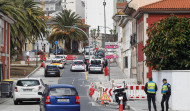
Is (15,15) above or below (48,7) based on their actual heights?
below

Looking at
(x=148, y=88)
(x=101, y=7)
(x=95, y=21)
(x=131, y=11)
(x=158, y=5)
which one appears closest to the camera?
(x=148, y=88)

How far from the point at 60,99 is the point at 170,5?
2316cm

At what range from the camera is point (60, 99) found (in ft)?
61.4

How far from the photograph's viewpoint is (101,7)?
111m

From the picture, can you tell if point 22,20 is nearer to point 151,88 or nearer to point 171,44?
point 171,44

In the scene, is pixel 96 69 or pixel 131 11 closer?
pixel 131 11

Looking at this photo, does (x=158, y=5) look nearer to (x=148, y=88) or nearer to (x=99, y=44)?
(x=148, y=88)

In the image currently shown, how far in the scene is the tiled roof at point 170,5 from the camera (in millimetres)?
38781

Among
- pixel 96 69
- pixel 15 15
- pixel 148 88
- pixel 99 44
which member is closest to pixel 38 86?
pixel 148 88

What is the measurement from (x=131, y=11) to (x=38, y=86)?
22930 millimetres

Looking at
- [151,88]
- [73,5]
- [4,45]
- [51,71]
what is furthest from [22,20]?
[73,5]

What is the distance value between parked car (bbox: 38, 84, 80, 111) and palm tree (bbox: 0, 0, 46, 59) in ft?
100

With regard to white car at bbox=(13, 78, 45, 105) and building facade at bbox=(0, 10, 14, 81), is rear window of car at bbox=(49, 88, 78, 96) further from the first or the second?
building facade at bbox=(0, 10, 14, 81)

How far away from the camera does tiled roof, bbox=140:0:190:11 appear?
38781 millimetres
